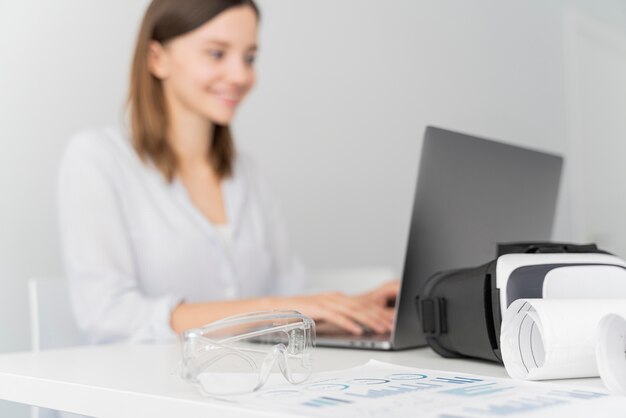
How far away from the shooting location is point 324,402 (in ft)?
1.89

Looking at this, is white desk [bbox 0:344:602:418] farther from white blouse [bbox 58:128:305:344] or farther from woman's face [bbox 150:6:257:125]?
woman's face [bbox 150:6:257:125]

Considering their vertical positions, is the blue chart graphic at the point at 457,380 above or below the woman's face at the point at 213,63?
below

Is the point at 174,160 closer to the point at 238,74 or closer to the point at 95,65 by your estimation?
the point at 238,74

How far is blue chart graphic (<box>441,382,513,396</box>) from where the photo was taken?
605 mm

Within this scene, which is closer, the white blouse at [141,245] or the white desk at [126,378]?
the white desk at [126,378]

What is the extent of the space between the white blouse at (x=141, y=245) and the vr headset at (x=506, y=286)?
2.08 ft

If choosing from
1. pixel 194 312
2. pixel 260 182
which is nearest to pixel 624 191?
pixel 260 182

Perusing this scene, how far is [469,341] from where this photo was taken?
0.83 metres

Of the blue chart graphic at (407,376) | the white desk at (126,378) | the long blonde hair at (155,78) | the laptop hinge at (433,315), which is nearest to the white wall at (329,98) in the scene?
the long blonde hair at (155,78)

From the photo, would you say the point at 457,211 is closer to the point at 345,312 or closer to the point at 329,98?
the point at 345,312

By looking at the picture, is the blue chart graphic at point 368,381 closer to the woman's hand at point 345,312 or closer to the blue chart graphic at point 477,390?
the blue chart graphic at point 477,390

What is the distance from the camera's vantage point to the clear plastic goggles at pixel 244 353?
62 centimetres

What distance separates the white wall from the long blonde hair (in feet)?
1.23

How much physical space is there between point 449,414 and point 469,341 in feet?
1.04
